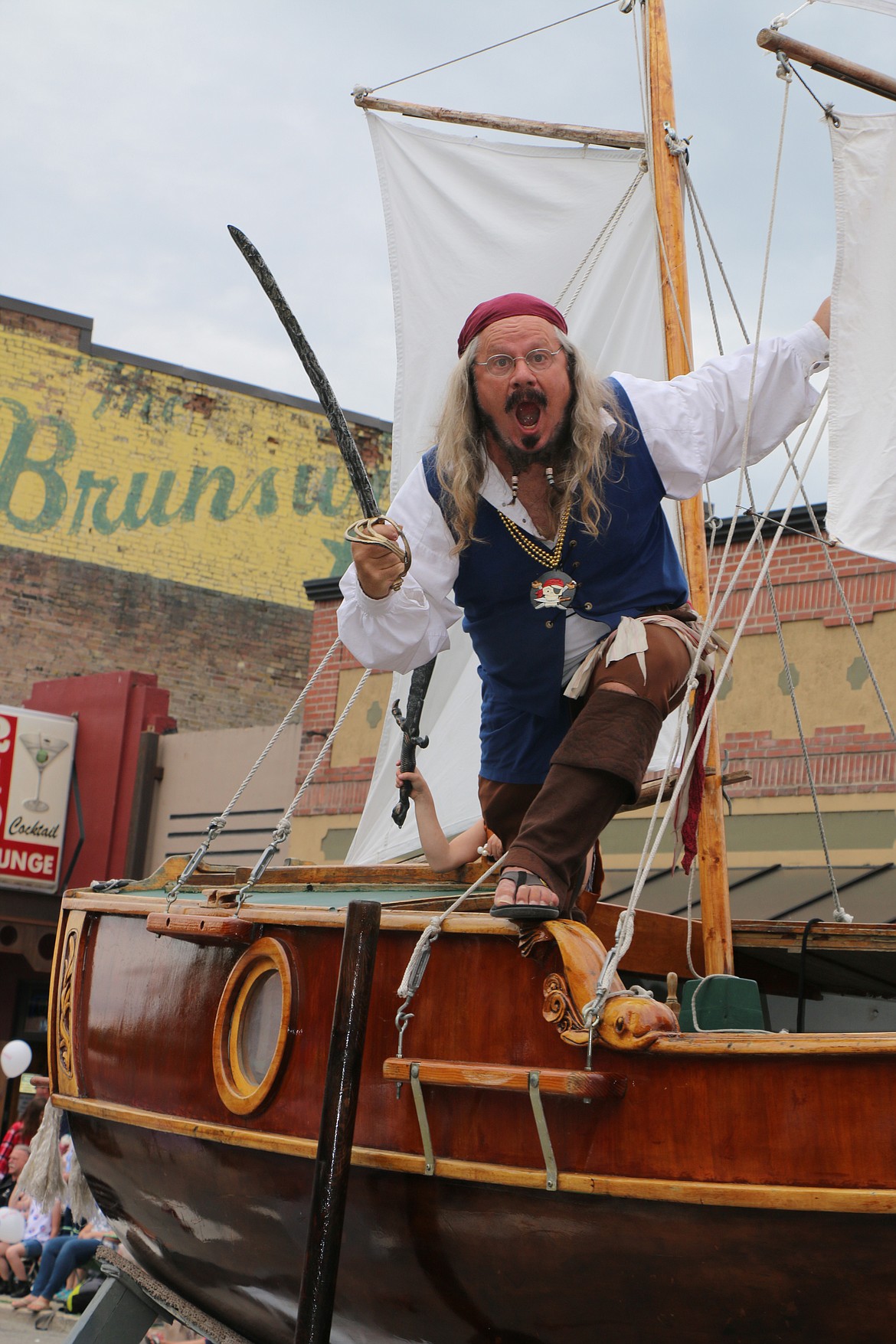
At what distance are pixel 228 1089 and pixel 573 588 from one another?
116 centimetres

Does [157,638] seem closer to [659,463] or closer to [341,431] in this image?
[341,431]

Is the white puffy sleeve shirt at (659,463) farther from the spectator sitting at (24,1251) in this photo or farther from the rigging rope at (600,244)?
the spectator sitting at (24,1251)

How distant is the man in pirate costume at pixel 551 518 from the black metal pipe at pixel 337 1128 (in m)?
0.36

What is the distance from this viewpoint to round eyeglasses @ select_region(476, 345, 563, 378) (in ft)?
8.52

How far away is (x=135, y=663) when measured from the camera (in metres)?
15.6

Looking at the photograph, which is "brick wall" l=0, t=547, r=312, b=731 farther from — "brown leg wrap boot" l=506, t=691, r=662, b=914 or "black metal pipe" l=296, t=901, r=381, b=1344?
"brown leg wrap boot" l=506, t=691, r=662, b=914

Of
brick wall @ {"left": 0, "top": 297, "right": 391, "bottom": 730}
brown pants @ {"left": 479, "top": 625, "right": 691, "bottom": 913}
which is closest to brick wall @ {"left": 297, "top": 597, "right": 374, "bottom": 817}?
brick wall @ {"left": 0, "top": 297, "right": 391, "bottom": 730}

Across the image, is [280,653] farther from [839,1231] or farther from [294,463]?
[839,1231]

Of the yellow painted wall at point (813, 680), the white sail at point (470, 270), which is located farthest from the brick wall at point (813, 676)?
the white sail at point (470, 270)

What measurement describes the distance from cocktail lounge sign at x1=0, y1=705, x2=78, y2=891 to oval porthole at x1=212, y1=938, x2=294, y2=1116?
10.6 m

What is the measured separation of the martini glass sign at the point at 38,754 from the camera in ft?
43.2

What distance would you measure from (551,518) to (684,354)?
7.47 ft

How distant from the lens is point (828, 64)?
3100 millimetres

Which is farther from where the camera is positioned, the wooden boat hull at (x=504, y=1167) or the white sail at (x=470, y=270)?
the white sail at (x=470, y=270)
